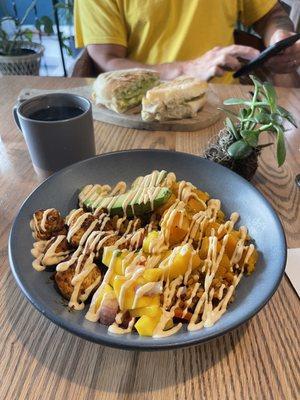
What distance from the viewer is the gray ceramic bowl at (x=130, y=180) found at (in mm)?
417

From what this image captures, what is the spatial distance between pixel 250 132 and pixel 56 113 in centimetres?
41

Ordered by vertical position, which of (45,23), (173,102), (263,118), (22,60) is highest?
(263,118)

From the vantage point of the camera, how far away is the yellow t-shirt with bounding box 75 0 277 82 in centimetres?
140

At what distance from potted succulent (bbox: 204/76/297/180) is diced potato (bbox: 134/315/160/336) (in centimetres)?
38

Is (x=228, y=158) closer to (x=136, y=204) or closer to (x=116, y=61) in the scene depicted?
(x=136, y=204)

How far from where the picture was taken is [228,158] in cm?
74

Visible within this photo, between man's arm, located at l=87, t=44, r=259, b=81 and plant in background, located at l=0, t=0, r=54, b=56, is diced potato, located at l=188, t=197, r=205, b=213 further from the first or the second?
plant in background, located at l=0, t=0, r=54, b=56

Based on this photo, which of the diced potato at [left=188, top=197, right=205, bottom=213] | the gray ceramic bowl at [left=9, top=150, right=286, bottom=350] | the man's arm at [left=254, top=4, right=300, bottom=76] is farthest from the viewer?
the man's arm at [left=254, top=4, right=300, bottom=76]

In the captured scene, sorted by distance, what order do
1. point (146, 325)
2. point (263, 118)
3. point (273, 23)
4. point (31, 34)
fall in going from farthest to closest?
point (31, 34) < point (273, 23) < point (263, 118) < point (146, 325)

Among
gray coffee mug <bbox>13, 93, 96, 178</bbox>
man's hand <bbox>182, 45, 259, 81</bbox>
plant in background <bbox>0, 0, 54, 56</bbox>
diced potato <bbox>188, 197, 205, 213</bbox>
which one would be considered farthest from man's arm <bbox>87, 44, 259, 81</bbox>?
plant in background <bbox>0, 0, 54, 56</bbox>

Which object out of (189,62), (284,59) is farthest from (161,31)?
(284,59)

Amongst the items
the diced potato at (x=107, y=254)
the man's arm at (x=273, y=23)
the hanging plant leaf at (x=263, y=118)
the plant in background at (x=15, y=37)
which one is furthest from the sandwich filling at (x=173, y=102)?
the plant in background at (x=15, y=37)

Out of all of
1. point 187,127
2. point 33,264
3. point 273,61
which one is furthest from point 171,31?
point 33,264

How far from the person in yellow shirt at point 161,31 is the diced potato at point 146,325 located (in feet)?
3.51
